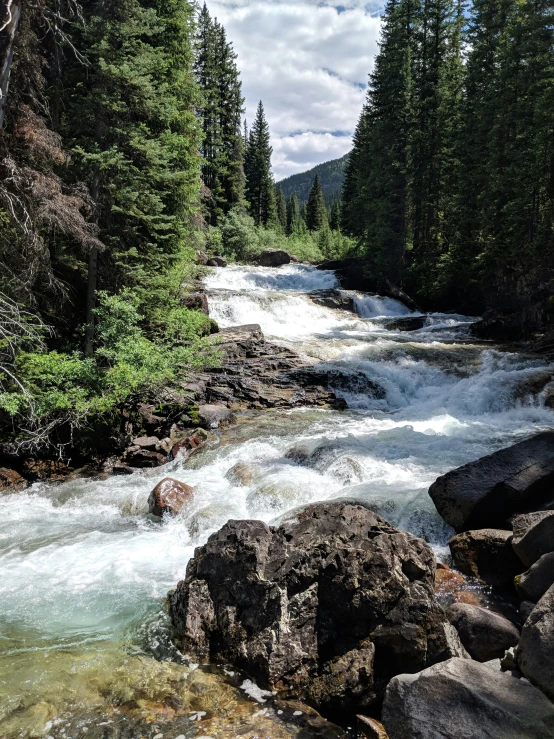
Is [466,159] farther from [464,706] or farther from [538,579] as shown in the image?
[464,706]

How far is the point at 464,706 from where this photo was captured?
306cm

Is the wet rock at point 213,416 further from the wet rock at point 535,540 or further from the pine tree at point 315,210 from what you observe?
the pine tree at point 315,210

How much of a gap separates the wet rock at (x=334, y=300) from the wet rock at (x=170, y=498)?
19098 mm

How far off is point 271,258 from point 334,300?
1843 centimetres

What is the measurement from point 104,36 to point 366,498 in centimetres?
1277

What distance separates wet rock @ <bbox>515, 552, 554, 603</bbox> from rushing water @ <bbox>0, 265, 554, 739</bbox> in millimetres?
1853

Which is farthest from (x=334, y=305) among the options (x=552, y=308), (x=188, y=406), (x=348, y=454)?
(x=348, y=454)

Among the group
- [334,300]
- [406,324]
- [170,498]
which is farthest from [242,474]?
[334,300]

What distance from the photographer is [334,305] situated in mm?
26469

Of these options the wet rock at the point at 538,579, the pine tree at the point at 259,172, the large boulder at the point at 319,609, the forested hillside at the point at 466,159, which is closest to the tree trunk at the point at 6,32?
the large boulder at the point at 319,609

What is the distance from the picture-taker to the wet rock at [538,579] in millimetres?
4551

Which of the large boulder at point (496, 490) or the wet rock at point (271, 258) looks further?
the wet rock at point (271, 258)

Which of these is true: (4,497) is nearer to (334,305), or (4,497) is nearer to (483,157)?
(334,305)

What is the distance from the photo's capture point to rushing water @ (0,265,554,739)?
160 inches
